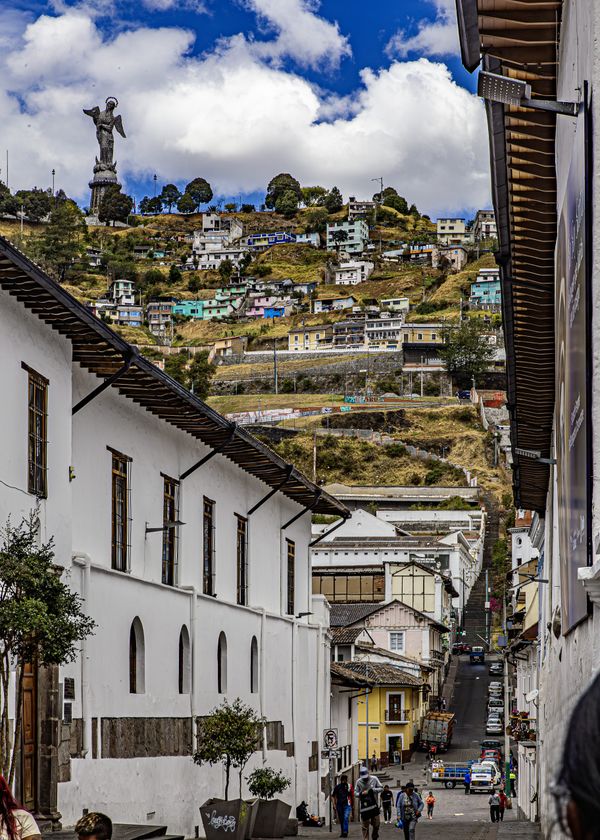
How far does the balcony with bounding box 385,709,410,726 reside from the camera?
→ 60.1 m

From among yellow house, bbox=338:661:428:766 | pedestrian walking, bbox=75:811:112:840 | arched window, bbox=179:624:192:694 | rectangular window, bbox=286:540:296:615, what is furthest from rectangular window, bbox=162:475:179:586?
yellow house, bbox=338:661:428:766

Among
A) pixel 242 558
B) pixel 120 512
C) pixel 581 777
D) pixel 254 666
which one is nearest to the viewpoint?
pixel 581 777

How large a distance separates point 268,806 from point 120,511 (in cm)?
618

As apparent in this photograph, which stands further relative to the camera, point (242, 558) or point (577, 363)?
point (242, 558)

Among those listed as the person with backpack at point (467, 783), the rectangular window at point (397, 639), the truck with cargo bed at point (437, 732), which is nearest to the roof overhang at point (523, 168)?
the person with backpack at point (467, 783)

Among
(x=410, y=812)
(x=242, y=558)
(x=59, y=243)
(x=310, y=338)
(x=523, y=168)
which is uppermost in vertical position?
(x=59, y=243)

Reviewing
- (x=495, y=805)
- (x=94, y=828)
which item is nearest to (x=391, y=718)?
(x=495, y=805)

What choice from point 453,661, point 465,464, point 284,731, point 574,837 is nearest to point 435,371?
point 465,464

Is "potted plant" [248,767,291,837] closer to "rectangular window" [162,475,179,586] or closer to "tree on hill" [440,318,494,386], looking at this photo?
"rectangular window" [162,475,179,586]

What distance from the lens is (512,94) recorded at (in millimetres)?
7762

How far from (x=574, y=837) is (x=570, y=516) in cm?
735

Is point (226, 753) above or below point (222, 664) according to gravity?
below

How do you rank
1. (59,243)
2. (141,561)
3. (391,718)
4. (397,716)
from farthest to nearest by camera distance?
(59,243)
(397,716)
(391,718)
(141,561)

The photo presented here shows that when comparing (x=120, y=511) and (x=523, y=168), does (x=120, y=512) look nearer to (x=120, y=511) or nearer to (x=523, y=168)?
(x=120, y=511)
